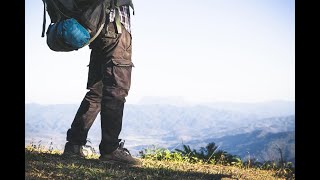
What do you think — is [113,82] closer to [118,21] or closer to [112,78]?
[112,78]

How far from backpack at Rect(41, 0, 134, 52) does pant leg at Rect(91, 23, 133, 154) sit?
22cm

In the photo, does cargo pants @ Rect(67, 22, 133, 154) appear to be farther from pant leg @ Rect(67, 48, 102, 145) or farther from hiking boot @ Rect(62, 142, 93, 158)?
hiking boot @ Rect(62, 142, 93, 158)

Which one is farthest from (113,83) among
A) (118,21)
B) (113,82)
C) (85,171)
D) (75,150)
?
(85,171)

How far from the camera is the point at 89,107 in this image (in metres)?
5.22

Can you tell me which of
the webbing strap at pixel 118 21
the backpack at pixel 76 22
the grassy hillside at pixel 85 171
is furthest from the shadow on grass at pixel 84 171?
the webbing strap at pixel 118 21

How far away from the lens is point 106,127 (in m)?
4.83

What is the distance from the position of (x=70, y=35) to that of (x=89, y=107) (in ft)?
4.12

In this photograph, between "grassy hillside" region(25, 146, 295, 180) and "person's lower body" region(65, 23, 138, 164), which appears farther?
"person's lower body" region(65, 23, 138, 164)

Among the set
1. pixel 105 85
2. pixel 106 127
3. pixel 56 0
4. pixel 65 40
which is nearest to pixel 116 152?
pixel 106 127

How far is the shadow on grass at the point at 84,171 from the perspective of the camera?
3.86 m

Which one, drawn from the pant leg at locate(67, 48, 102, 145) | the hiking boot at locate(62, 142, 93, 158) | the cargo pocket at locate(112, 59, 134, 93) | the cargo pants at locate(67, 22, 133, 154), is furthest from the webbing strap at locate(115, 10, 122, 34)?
the hiking boot at locate(62, 142, 93, 158)

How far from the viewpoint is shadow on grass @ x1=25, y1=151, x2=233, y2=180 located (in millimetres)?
3857
